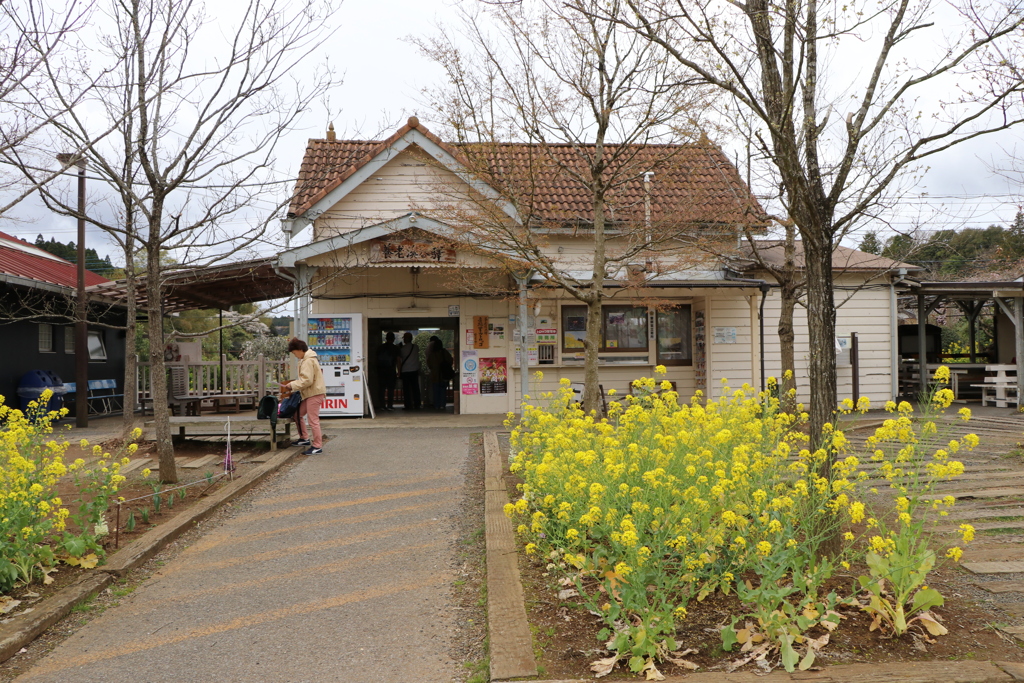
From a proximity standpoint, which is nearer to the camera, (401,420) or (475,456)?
(475,456)

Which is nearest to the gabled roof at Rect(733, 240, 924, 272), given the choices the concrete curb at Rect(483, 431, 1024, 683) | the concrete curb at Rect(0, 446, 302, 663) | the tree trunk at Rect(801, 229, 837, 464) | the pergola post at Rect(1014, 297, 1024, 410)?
the pergola post at Rect(1014, 297, 1024, 410)

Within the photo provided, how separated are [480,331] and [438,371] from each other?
2.38 m

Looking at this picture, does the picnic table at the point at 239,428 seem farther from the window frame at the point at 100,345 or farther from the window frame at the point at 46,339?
the window frame at the point at 100,345

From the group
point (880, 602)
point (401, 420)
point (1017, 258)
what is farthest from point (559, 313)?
point (880, 602)

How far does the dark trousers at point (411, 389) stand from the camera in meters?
18.0

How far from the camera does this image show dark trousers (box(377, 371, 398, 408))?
1741 centimetres

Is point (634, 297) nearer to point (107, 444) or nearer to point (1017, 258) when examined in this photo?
point (1017, 258)

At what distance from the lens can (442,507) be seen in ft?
24.7

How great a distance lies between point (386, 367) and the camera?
17.1 metres

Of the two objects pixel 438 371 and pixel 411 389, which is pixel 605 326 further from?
pixel 411 389

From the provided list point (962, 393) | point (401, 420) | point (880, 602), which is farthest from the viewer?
point (962, 393)

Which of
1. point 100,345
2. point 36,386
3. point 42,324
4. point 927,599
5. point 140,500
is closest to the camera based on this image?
point 927,599

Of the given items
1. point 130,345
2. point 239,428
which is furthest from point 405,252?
point 130,345

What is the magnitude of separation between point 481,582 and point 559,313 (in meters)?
11.4
